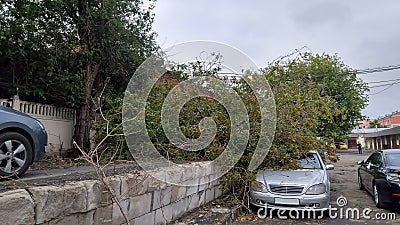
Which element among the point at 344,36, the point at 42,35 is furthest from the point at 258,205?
the point at 344,36

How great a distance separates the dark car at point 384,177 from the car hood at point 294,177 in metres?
1.26

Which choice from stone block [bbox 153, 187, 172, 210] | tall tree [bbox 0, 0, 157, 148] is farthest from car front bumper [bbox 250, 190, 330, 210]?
tall tree [bbox 0, 0, 157, 148]

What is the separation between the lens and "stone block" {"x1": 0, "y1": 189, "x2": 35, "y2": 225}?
198cm

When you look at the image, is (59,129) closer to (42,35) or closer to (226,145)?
(42,35)

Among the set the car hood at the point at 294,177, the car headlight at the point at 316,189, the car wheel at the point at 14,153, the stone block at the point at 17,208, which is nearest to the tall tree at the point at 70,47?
the car wheel at the point at 14,153

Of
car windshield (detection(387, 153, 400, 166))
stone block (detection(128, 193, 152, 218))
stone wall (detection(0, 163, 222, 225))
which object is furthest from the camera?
car windshield (detection(387, 153, 400, 166))

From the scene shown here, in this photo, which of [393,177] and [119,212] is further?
[393,177]

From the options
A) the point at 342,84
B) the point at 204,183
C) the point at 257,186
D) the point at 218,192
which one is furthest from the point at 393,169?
the point at 342,84

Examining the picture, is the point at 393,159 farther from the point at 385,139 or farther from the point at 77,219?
the point at 385,139

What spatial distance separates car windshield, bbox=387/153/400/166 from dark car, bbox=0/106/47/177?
6.93 metres

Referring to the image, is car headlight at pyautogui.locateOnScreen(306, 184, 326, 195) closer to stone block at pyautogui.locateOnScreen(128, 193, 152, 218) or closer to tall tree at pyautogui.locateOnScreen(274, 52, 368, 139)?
stone block at pyautogui.locateOnScreen(128, 193, 152, 218)

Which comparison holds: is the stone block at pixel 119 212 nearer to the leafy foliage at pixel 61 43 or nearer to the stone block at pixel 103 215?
the stone block at pixel 103 215

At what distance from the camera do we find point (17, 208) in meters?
Answer: 2.04

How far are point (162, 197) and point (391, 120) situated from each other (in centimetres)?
6259
